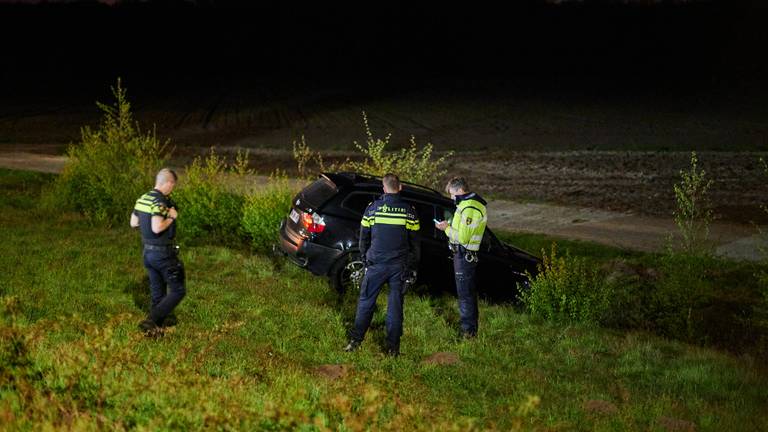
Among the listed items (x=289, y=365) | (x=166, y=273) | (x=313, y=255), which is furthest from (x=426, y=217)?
(x=289, y=365)

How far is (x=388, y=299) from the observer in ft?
28.8

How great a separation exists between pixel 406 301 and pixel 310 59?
6866cm

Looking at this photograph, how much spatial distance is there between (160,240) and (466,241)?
337cm

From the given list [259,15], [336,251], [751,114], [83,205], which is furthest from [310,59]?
[336,251]

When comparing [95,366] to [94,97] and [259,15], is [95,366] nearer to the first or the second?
[94,97]

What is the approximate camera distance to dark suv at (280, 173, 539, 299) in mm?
11633

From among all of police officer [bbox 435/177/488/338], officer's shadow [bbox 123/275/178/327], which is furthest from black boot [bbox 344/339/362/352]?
officer's shadow [bbox 123/275/178/327]

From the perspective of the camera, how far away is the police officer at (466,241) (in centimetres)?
953

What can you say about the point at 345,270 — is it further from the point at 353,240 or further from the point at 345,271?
the point at 353,240

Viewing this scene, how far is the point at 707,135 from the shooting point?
3847 centimetres

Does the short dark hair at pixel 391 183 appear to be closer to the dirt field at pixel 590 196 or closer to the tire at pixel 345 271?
the tire at pixel 345 271

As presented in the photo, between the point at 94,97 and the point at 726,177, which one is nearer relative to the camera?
the point at 726,177

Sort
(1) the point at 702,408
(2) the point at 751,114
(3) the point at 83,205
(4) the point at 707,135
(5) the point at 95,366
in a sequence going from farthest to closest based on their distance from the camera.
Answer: (2) the point at 751,114 → (4) the point at 707,135 → (3) the point at 83,205 → (1) the point at 702,408 → (5) the point at 95,366

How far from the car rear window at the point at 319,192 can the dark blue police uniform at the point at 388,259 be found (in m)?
3.15
